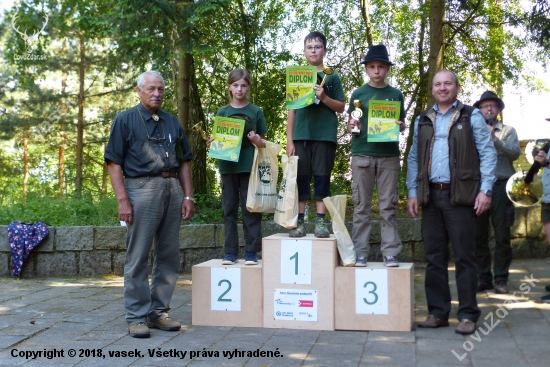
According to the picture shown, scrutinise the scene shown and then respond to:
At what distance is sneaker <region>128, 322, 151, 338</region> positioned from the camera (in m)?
4.84

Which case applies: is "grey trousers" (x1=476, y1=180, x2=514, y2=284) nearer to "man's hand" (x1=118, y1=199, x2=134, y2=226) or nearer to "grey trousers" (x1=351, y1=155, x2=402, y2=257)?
"grey trousers" (x1=351, y1=155, x2=402, y2=257)

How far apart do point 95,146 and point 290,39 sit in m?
12.7

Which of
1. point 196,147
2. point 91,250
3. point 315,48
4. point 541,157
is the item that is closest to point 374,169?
point 315,48

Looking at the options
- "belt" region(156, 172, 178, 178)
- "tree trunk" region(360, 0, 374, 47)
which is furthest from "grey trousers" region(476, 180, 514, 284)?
"tree trunk" region(360, 0, 374, 47)

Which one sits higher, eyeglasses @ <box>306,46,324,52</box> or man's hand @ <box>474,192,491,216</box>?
eyeglasses @ <box>306,46,324,52</box>

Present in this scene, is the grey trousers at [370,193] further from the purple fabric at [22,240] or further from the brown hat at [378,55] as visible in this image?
the purple fabric at [22,240]

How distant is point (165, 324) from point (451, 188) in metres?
2.56

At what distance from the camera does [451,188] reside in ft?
16.1

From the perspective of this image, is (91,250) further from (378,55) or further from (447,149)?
(447,149)

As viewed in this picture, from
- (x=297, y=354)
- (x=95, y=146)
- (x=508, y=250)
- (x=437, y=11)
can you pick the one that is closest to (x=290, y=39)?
(x=437, y=11)

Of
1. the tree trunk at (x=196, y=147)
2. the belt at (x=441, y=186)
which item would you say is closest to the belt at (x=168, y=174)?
the belt at (x=441, y=186)

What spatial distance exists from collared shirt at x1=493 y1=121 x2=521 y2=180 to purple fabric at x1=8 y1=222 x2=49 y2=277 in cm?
565

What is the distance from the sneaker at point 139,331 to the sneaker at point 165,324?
0.23 meters

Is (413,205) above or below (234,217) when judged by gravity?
above
